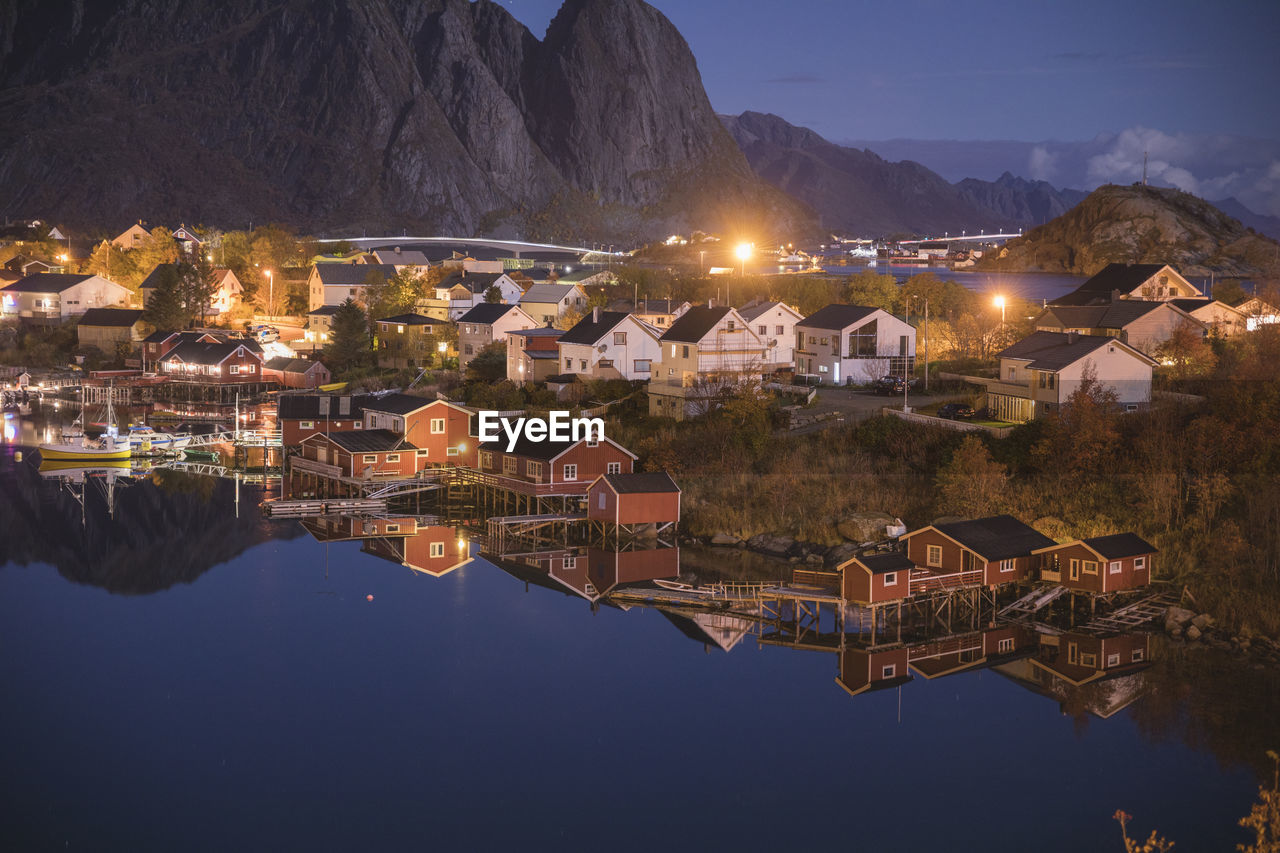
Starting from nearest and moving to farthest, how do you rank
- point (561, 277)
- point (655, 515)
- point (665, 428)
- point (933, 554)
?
point (933, 554), point (655, 515), point (665, 428), point (561, 277)

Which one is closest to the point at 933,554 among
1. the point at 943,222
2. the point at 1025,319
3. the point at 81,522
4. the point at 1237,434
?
the point at 1237,434

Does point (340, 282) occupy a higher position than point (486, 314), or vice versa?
point (340, 282)

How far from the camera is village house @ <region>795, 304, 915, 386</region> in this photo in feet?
117

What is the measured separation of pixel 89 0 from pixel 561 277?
7136 centimetres

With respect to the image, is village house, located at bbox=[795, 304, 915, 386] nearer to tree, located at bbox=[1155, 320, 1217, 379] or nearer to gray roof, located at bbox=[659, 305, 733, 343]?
gray roof, located at bbox=[659, 305, 733, 343]

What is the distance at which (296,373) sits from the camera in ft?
149

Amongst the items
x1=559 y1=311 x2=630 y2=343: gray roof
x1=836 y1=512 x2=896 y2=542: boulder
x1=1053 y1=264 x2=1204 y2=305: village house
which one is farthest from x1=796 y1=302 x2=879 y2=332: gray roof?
x1=836 y1=512 x2=896 y2=542: boulder

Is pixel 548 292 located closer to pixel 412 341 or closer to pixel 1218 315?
pixel 412 341

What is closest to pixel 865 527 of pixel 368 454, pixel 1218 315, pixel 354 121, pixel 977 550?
pixel 977 550

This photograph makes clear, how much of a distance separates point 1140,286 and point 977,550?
21865mm

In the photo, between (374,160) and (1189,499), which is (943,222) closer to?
(374,160)

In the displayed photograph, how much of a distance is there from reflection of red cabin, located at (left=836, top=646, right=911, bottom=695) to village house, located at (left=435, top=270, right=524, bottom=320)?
33.1m

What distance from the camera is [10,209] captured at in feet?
277

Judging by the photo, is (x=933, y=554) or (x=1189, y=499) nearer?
(x=933, y=554)
